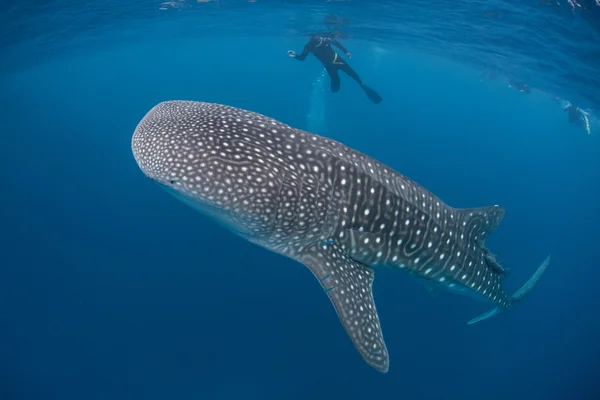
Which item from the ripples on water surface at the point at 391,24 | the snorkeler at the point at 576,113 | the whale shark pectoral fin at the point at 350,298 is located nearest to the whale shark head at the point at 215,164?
the whale shark pectoral fin at the point at 350,298

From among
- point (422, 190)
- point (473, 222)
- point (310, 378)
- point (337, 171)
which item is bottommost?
point (310, 378)

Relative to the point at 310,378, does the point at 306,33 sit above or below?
above

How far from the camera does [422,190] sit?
199 inches

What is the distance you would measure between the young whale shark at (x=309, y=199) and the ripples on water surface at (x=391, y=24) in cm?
1054

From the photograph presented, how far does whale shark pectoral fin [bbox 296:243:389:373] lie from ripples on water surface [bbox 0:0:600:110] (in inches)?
459

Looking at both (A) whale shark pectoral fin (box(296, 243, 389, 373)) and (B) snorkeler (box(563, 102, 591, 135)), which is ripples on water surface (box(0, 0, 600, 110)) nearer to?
(B) snorkeler (box(563, 102, 591, 135))

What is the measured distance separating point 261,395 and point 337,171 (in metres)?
8.18

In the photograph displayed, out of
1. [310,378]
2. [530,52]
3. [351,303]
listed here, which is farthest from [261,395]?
[530,52]

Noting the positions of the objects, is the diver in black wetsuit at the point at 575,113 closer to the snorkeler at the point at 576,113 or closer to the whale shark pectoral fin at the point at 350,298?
the snorkeler at the point at 576,113

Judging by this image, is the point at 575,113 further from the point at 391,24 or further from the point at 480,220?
the point at 480,220

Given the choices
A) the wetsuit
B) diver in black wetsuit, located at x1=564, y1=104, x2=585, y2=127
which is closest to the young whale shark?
diver in black wetsuit, located at x1=564, y1=104, x2=585, y2=127

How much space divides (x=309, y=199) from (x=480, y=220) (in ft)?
10.2

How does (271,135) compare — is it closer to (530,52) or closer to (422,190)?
(422,190)

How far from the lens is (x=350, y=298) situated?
4.32 m
